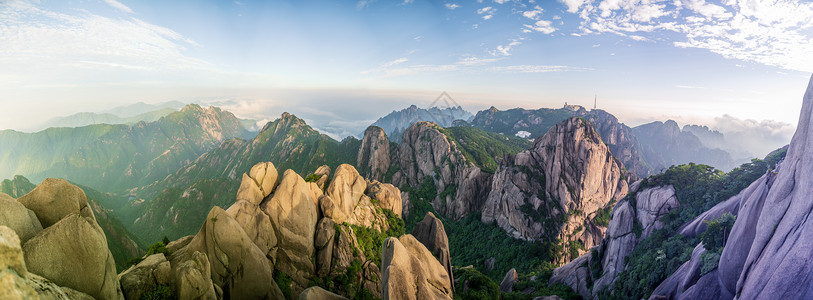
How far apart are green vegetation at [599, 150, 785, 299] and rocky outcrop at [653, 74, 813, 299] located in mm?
3908

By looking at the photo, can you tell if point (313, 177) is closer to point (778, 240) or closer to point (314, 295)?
point (314, 295)

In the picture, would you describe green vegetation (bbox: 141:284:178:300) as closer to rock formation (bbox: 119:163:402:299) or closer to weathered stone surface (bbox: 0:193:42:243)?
rock formation (bbox: 119:163:402:299)

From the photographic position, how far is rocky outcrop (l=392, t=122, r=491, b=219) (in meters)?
108

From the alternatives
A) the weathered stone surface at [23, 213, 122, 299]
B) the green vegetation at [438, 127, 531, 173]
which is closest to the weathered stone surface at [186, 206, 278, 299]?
the weathered stone surface at [23, 213, 122, 299]

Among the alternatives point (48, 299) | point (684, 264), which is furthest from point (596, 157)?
point (48, 299)

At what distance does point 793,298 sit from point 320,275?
117 ft

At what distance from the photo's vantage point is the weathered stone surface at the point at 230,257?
66.8ft

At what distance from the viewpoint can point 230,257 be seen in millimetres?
20969

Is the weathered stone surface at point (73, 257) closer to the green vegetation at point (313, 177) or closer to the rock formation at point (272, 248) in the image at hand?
the rock formation at point (272, 248)

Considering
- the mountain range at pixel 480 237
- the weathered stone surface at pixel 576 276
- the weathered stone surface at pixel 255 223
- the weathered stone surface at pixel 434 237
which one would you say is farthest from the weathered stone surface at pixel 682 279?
the weathered stone surface at pixel 255 223

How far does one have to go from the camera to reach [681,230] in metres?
38.3

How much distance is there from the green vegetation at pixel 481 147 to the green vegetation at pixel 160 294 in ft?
375

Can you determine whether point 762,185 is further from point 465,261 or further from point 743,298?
point 465,261

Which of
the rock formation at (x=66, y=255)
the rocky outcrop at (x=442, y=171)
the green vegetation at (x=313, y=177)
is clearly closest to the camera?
the rock formation at (x=66, y=255)
